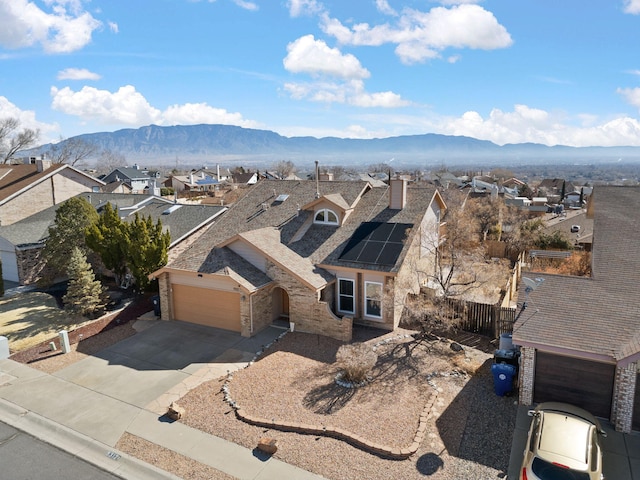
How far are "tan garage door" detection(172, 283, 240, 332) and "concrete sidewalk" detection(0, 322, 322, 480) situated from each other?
1179mm

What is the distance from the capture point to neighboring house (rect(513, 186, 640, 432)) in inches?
450

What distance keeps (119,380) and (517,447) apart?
12860mm

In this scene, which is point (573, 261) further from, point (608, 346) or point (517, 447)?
point (517, 447)

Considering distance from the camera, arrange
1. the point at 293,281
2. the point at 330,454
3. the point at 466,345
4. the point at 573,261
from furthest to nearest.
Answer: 1. the point at 573,261
2. the point at 293,281
3. the point at 466,345
4. the point at 330,454

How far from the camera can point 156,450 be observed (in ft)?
37.3

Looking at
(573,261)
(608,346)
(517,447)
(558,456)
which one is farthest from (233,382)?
(573,261)

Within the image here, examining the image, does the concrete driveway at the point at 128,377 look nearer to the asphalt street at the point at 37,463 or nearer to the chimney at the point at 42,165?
the asphalt street at the point at 37,463

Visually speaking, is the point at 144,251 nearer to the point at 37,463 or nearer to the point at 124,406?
the point at 124,406

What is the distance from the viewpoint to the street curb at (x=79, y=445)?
1074 centimetres

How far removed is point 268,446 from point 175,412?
3.42 metres

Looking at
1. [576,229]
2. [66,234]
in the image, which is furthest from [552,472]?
[576,229]

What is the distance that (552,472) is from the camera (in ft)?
29.5

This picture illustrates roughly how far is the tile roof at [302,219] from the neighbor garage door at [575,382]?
7303mm

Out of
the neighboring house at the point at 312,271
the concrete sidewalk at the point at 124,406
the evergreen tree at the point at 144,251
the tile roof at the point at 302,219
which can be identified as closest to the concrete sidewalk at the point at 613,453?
the concrete sidewalk at the point at 124,406
